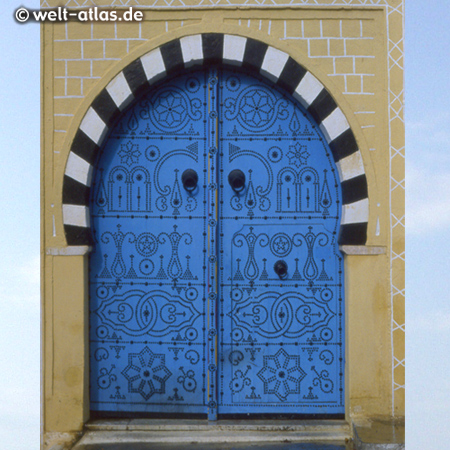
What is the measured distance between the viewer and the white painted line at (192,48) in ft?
12.8

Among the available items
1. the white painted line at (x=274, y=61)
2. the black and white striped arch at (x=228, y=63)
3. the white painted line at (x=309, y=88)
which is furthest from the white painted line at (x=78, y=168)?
the white painted line at (x=309, y=88)

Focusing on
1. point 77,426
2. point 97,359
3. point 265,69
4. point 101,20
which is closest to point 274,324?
point 97,359

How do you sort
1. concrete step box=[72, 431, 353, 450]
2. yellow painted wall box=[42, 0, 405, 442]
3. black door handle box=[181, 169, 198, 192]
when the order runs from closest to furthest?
concrete step box=[72, 431, 353, 450]
yellow painted wall box=[42, 0, 405, 442]
black door handle box=[181, 169, 198, 192]

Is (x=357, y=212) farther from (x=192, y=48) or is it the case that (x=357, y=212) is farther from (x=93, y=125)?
(x=93, y=125)

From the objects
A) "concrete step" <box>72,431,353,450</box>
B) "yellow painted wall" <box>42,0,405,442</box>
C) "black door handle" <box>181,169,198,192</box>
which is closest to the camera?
"concrete step" <box>72,431,353,450</box>

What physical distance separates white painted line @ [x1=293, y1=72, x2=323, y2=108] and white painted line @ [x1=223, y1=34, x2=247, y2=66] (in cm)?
47

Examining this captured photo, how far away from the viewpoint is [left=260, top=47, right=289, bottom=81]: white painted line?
389 cm

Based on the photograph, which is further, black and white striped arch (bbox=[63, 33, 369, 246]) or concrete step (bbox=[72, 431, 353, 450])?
black and white striped arch (bbox=[63, 33, 369, 246])

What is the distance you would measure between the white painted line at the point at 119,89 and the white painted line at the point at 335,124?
143cm

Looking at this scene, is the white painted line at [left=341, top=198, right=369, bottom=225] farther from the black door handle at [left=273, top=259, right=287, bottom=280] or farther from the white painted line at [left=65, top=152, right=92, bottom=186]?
the white painted line at [left=65, top=152, right=92, bottom=186]

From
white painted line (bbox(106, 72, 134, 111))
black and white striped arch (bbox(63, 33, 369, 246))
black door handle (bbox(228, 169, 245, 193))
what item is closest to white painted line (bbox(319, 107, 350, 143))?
black and white striped arch (bbox(63, 33, 369, 246))

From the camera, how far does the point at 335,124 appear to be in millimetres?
3895

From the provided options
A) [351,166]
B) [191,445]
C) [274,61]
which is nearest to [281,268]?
[351,166]

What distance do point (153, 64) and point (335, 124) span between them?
54.1 inches
